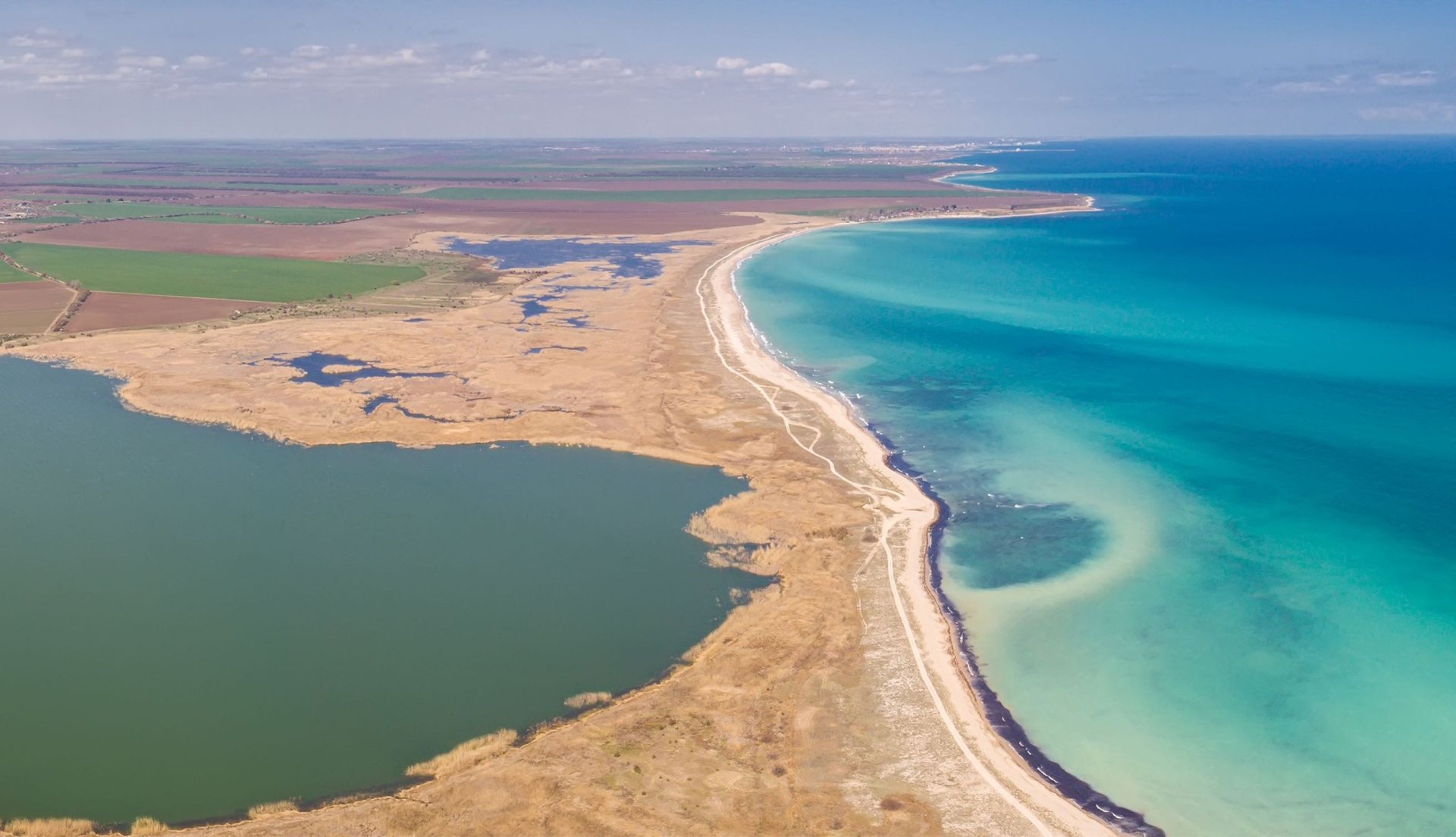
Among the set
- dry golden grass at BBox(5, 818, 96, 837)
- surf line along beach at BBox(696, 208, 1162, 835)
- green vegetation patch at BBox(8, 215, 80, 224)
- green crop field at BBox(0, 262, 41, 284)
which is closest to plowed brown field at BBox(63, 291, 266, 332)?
green crop field at BBox(0, 262, 41, 284)

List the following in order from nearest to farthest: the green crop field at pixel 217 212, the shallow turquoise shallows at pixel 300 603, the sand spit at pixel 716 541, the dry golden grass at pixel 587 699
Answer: the sand spit at pixel 716 541
the shallow turquoise shallows at pixel 300 603
the dry golden grass at pixel 587 699
the green crop field at pixel 217 212

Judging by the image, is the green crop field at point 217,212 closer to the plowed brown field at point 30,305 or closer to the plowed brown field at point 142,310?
the plowed brown field at point 30,305

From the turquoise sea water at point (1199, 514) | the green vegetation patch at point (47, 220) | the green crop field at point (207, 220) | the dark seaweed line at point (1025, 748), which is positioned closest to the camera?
the dark seaweed line at point (1025, 748)

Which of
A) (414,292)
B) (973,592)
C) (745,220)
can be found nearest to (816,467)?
(973,592)

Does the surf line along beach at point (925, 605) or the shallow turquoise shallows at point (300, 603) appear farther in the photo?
the shallow turquoise shallows at point (300, 603)

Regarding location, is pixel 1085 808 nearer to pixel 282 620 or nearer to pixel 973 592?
pixel 973 592

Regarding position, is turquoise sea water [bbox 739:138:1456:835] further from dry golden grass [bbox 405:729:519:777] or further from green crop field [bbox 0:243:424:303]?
green crop field [bbox 0:243:424:303]

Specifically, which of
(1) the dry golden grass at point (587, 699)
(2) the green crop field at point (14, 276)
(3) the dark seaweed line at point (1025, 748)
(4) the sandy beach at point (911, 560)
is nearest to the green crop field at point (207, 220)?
(2) the green crop field at point (14, 276)
